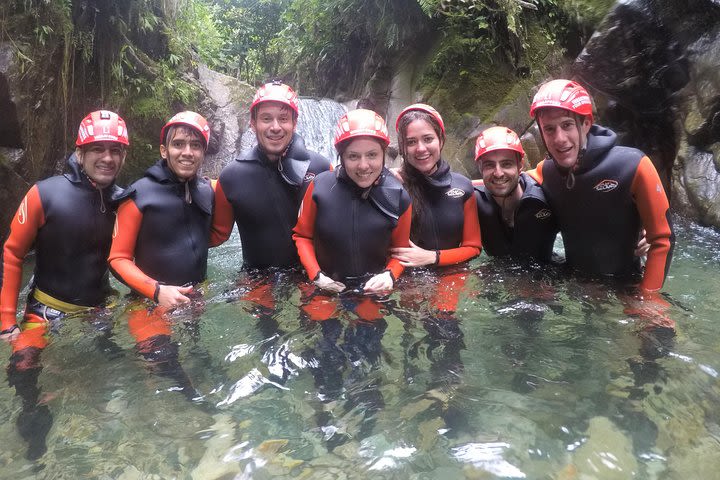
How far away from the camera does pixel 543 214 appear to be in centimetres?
388

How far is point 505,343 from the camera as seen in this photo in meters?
3.05

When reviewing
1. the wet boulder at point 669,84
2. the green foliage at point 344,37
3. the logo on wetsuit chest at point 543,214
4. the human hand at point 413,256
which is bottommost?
the human hand at point 413,256

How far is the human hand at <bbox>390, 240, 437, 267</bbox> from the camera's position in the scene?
147 inches

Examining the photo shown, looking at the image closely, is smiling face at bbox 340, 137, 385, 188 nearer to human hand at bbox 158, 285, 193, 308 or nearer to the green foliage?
human hand at bbox 158, 285, 193, 308

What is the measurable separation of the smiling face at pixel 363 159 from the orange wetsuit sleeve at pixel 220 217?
120 cm

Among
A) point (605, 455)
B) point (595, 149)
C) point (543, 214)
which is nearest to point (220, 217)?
point (543, 214)

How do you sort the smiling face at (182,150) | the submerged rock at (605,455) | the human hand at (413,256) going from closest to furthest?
the submerged rock at (605,455) < the smiling face at (182,150) < the human hand at (413,256)

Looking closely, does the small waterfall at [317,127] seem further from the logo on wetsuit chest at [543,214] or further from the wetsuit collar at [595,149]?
the wetsuit collar at [595,149]

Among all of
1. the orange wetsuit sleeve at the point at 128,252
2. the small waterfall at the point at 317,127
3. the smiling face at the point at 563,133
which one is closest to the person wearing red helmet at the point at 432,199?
the smiling face at the point at 563,133

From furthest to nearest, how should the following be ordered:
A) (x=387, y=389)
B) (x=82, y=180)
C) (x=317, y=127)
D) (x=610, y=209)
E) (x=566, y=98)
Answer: (x=317, y=127)
(x=82, y=180)
(x=610, y=209)
(x=566, y=98)
(x=387, y=389)

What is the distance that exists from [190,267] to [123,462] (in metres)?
1.88

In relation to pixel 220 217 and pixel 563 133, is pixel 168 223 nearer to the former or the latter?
pixel 220 217

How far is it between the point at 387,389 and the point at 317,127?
349 inches

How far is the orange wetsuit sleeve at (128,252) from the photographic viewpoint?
132 inches
